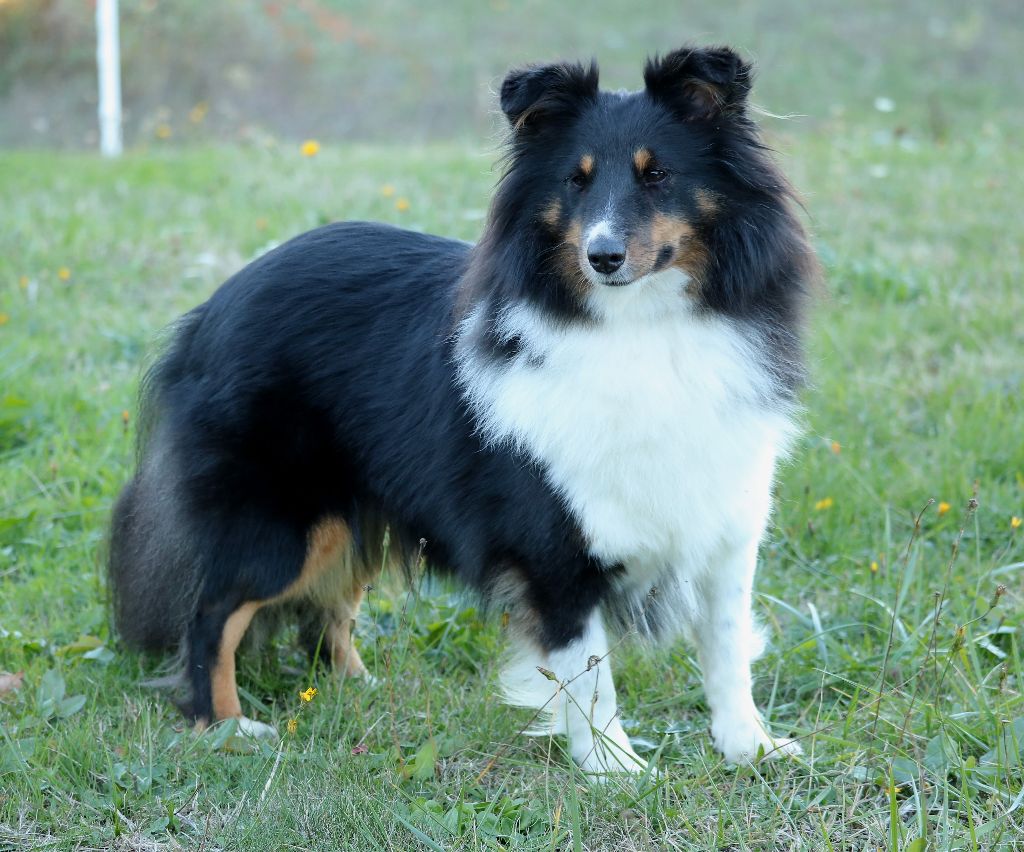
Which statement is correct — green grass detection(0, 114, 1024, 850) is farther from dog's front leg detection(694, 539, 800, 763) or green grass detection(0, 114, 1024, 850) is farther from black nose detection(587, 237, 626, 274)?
black nose detection(587, 237, 626, 274)

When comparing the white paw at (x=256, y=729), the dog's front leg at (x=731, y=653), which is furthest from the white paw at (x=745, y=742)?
the white paw at (x=256, y=729)

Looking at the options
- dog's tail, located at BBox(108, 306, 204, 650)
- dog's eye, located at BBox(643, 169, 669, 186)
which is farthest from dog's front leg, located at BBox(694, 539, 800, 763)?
dog's tail, located at BBox(108, 306, 204, 650)

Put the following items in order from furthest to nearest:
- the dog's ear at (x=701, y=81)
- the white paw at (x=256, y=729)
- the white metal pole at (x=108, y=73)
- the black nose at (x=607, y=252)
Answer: the white metal pole at (x=108, y=73)
the white paw at (x=256, y=729)
the dog's ear at (x=701, y=81)
the black nose at (x=607, y=252)

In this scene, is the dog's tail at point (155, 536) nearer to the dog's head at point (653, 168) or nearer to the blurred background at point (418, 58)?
the dog's head at point (653, 168)

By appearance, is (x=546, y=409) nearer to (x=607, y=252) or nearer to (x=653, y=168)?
(x=607, y=252)

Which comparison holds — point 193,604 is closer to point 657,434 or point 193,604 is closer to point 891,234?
point 657,434

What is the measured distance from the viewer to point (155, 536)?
3.55 metres

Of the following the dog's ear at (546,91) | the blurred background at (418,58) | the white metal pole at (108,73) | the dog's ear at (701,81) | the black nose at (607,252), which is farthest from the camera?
the blurred background at (418,58)

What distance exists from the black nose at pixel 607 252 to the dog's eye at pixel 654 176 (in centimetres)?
24

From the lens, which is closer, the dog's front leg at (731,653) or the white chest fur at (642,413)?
the white chest fur at (642,413)

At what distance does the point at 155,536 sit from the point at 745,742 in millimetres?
1819

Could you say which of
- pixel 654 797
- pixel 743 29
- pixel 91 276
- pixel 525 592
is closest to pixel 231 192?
pixel 91 276

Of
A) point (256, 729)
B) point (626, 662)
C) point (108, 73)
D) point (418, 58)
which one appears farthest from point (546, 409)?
point (418, 58)

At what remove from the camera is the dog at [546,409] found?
9.61ft
